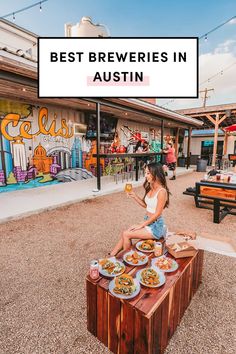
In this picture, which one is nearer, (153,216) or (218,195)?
(153,216)

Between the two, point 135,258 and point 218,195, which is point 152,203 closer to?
point 135,258

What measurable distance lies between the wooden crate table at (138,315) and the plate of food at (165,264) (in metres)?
0.04

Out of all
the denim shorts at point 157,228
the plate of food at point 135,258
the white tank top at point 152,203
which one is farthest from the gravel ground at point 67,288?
the white tank top at point 152,203

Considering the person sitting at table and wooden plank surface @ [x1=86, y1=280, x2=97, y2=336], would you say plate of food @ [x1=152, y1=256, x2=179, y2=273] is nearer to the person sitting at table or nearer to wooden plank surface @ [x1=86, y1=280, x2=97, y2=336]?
the person sitting at table

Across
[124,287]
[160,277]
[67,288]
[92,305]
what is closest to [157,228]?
[160,277]

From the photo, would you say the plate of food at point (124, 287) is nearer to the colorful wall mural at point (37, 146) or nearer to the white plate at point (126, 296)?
the white plate at point (126, 296)

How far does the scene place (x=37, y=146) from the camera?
26.0 feet

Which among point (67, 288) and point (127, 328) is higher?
point (127, 328)

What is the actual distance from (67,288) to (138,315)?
1338 mm

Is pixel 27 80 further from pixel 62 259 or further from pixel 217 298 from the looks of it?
pixel 217 298

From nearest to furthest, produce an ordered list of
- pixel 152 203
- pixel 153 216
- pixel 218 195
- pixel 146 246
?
1. pixel 146 246
2. pixel 153 216
3. pixel 152 203
4. pixel 218 195

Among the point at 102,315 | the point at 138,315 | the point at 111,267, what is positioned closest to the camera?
the point at 138,315

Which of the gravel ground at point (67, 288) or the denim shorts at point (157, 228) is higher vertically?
the denim shorts at point (157, 228)

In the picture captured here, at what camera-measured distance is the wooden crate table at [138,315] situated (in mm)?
1441
